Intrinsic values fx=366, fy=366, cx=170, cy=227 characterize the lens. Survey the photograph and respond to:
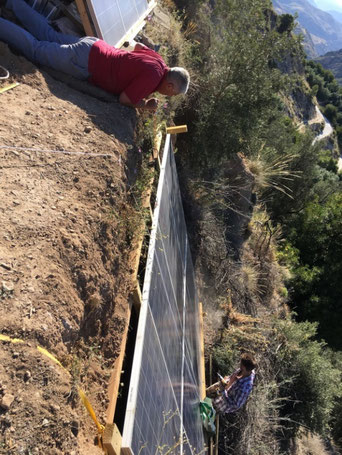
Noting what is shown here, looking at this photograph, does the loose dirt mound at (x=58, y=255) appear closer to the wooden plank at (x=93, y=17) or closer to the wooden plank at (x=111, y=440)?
the wooden plank at (x=111, y=440)

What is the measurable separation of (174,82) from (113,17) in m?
1.99

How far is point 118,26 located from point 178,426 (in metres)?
6.39

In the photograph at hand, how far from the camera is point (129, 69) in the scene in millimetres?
5219

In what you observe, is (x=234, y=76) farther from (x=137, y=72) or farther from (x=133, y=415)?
(x=133, y=415)

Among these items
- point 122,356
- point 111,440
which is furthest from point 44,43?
point 111,440

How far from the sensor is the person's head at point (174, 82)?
525 cm

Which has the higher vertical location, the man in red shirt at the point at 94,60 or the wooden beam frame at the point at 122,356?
the man in red shirt at the point at 94,60

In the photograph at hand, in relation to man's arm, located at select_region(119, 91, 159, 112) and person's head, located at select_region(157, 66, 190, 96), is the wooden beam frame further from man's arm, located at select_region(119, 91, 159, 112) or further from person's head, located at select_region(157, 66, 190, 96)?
person's head, located at select_region(157, 66, 190, 96)

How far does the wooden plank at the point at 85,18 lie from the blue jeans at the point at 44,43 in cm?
44

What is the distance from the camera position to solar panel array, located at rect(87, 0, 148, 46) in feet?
18.3

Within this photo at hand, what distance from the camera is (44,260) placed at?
3273 millimetres

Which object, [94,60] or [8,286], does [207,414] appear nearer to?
[8,286]

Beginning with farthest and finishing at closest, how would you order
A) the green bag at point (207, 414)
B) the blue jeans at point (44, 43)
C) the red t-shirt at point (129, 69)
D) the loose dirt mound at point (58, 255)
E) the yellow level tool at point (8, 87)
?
1. the green bag at point (207, 414)
2. the red t-shirt at point (129, 69)
3. the blue jeans at point (44, 43)
4. the yellow level tool at point (8, 87)
5. the loose dirt mound at point (58, 255)

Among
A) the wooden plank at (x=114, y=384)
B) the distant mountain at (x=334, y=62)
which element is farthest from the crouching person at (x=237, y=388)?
the distant mountain at (x=334, y=62)
